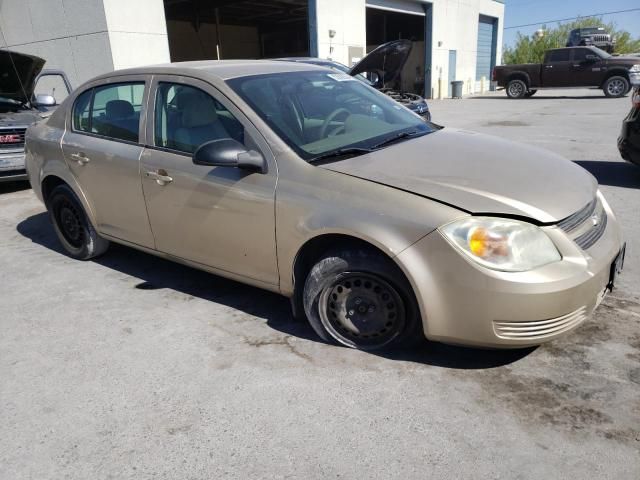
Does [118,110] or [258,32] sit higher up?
[258,32]

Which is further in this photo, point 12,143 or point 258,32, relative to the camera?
point 258,32

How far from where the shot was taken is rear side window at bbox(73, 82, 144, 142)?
3.76 meters

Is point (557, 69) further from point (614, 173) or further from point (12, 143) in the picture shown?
point (12, 143)

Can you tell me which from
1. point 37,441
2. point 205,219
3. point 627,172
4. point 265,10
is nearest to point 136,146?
point 205,219

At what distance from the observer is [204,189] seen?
10.6ft

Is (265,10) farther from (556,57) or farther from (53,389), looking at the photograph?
(53,389)

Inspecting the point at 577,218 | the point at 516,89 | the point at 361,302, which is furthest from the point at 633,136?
the point at 516,89

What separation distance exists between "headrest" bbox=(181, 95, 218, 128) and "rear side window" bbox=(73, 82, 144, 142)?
1.46 feet

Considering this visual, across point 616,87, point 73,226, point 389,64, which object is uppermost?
point 389,64

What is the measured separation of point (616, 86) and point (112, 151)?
21.7 m

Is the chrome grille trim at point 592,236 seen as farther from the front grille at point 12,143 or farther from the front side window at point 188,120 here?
the front grille at point 12,143

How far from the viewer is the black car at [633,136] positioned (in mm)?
6078

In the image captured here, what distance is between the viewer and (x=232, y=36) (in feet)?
104

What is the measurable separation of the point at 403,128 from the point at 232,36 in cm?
3105
